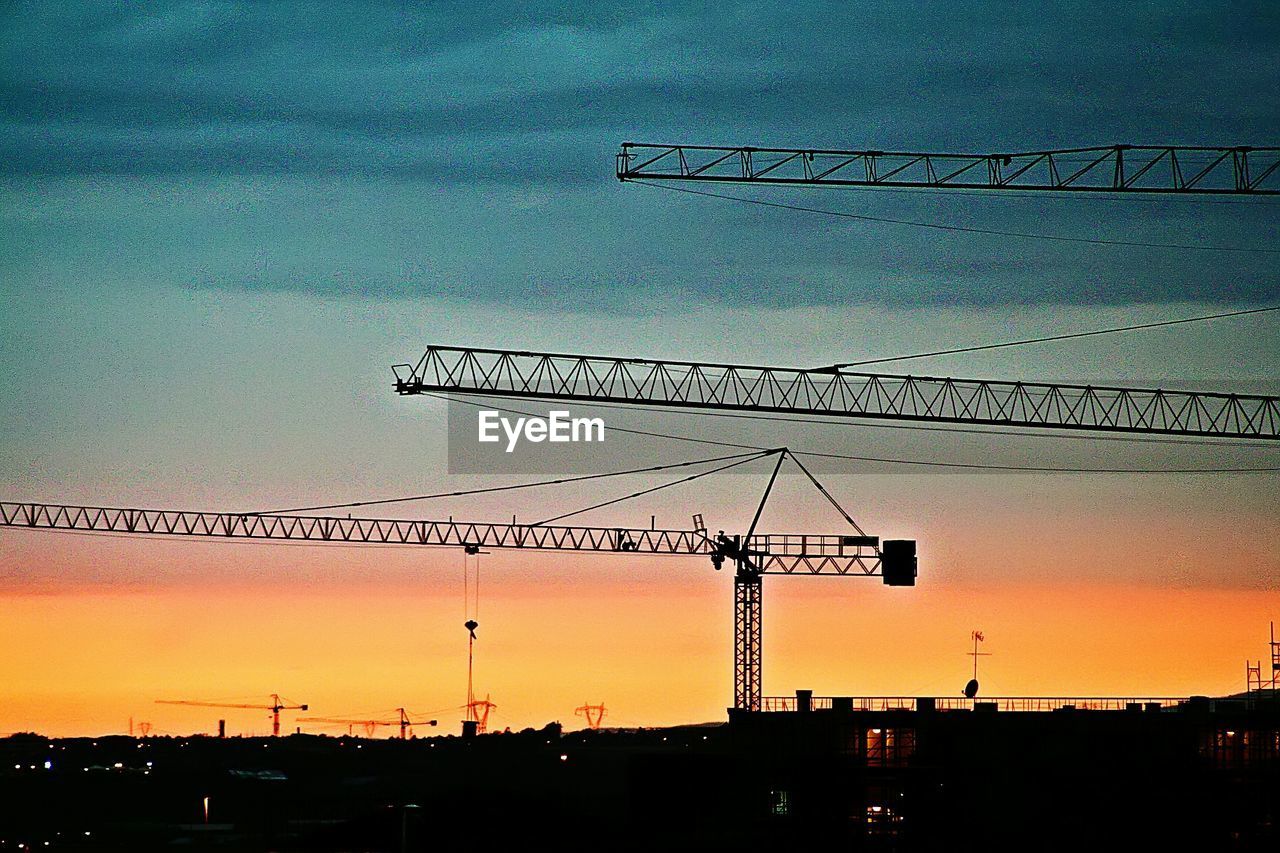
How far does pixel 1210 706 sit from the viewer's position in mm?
105250

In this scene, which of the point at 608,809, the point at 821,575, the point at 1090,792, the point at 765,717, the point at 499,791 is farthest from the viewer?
the point at 821,575

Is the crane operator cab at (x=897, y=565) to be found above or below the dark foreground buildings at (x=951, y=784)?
above

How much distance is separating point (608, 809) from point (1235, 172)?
220ft

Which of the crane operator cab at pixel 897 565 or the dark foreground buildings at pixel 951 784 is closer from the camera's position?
the dark foreground buildings at pixel 951 784

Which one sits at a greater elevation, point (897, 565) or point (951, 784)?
point (897, 565)

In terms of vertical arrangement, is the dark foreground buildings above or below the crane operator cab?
below

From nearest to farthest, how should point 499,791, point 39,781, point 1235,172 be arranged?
point 1235,172 → point 499,791 → point 39,781

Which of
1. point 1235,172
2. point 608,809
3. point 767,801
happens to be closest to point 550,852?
point 767,801

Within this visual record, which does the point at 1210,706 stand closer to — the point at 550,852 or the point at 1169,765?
the point at 1169,765

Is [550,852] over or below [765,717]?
below

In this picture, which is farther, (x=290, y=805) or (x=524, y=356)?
(x=290, y=805)

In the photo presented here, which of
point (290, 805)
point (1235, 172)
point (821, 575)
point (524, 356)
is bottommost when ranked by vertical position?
point (290, 805)

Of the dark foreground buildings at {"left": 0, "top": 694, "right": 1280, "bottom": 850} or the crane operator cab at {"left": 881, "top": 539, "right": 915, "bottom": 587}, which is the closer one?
the dark foreground buildings at {"left": 0, "top": 694, "right": 1280, "bottom": 850}

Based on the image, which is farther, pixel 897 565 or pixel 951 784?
pixel 897 565
